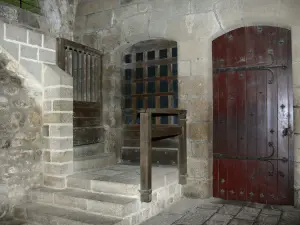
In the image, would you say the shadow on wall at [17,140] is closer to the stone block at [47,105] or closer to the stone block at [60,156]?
the stone block at [47,105]

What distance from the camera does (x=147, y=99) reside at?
4.59 metres

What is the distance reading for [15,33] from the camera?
135 inches

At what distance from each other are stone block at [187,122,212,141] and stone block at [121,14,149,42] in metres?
1.52

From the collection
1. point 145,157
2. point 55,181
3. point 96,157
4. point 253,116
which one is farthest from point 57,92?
point 253,116

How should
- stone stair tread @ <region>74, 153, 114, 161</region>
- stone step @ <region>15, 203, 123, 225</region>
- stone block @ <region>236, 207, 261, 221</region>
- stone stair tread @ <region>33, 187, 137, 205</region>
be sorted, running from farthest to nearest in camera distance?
stone stair tread @ <region>74, 153, 114, 161</region> < stone block @ <region>236, 207, 261, 221</region> < stone stair tread @ <region>33, 187, 137, 205</region> < stone step @ <region>15, 203, 123, 225</region>

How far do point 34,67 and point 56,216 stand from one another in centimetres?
181

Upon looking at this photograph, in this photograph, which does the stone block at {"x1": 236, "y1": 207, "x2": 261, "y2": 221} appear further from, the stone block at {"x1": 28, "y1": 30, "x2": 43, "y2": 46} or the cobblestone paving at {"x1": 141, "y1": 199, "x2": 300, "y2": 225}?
the stone block at {"x1": 28, "y1": 30, "x2": 43, "y2": 46}

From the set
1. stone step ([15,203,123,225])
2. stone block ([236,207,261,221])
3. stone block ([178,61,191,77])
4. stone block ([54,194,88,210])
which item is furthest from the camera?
stone block ([178,61,191,77])

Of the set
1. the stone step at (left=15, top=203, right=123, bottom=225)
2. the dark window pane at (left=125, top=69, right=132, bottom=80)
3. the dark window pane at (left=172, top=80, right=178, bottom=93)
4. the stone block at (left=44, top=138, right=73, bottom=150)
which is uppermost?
the dark window pane at (left=125, top=69, right=132, bottom=80)

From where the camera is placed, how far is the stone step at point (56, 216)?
278 centimetres

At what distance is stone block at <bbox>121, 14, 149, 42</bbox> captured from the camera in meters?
4.32

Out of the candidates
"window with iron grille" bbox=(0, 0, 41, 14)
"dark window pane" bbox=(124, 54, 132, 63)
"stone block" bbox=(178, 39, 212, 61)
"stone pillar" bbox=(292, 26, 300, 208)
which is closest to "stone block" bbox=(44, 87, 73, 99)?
"dark window pane" bbox=(124, 54, 132, 63)

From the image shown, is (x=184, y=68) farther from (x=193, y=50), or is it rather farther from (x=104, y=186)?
(x=104, y=186)

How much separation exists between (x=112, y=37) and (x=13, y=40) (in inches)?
64.4
